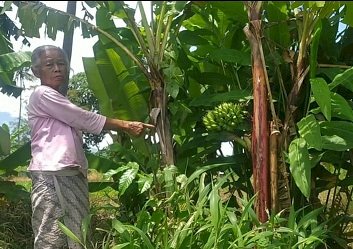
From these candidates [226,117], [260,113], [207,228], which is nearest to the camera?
[207,228]

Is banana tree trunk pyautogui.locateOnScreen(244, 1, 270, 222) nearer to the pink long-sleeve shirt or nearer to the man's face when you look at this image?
the pink long-sleeve shirt

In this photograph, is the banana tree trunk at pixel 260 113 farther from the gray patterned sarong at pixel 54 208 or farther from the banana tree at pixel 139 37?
the gray patterned sarong at pixel 54 208

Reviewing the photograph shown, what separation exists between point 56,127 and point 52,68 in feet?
0.77

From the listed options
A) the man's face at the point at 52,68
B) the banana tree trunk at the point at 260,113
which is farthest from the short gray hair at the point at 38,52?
the banana tree trunk at the point at 260,113

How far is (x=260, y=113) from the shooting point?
7.06ft

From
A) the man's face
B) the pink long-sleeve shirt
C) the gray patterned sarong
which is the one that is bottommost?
the gray patterned sarong

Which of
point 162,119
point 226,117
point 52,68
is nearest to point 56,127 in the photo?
point 52,68

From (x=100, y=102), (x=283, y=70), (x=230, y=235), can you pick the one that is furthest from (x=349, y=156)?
(x=100, y=102)

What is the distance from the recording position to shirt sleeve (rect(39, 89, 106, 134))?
2186mm

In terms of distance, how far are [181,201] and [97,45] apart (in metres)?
0.99

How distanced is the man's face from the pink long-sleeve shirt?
0.14 ft

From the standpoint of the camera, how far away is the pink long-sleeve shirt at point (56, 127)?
2189mm

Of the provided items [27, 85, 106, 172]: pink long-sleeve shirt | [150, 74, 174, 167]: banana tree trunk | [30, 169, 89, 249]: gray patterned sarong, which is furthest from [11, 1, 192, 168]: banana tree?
[30, 169, 89, 249]: gray patterned sarong

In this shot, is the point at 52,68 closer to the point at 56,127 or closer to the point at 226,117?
the point at 56,127
